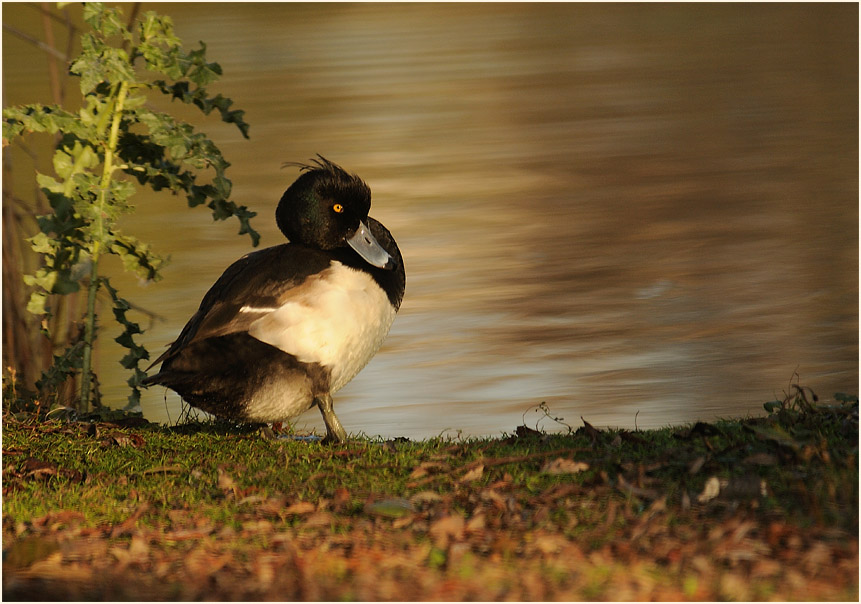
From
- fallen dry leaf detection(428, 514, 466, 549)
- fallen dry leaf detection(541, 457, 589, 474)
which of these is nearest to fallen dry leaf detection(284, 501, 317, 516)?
fallen dry leaf detection(428, 514, 466, 549)

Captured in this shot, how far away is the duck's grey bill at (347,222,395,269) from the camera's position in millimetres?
5445

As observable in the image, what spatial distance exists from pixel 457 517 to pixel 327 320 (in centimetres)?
170

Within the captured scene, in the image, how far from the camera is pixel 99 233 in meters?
5.60

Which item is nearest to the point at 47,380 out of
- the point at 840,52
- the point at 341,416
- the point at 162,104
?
the point at 341,416

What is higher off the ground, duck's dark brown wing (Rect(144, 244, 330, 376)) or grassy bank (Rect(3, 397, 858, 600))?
duck's dark brown wing (Rect(144, 244, 330, 376))

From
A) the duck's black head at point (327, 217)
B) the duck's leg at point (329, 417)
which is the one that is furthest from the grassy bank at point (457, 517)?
the duck's black head at point (327, 217)

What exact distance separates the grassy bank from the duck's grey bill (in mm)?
885

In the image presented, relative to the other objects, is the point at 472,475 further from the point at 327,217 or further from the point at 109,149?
the point at 109,149

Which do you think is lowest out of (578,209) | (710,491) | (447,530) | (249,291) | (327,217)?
(447,530)

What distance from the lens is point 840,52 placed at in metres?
17.5

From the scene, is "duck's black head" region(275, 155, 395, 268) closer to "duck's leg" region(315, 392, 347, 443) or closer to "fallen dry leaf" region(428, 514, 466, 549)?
"duck's leg" region(315, 392, 347, 443)

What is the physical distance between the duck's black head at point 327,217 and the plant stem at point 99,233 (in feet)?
2.93

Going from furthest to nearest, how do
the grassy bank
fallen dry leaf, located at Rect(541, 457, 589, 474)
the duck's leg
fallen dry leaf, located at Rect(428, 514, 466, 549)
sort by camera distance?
the duck's leg, fallen dry leaf, located at Rect(541, 457, 589, 474), fallen dry leaf, located at Rect(428, 514, 466, 549), the grassy bank

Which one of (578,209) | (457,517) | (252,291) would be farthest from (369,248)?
(578,209)
